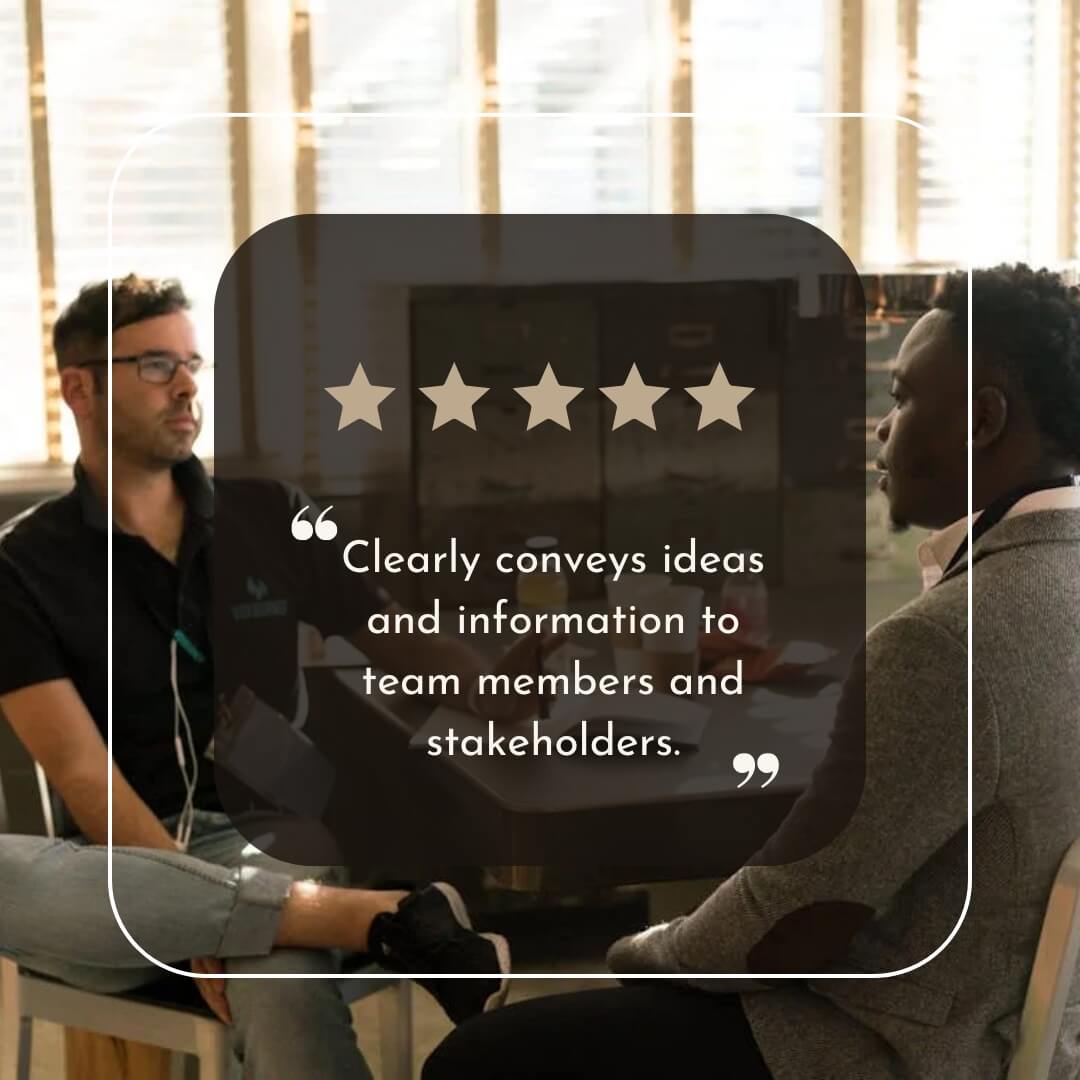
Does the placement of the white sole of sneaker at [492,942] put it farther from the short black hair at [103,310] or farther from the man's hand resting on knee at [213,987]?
the short black hair at [103,310]

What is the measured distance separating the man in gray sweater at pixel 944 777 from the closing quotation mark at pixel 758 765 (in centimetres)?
3

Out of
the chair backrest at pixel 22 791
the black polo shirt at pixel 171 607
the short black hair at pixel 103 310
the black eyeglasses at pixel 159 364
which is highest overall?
the short black hair at pixel 103 310

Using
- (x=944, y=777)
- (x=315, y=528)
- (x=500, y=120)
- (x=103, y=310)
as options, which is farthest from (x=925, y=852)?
(x=103, y=310)

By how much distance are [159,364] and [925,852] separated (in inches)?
25.5

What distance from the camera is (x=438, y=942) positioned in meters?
1.18

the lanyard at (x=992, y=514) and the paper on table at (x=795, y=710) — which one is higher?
the lanyard at (x=992, y=514)

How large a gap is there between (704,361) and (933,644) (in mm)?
262

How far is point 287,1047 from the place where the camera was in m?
1.21

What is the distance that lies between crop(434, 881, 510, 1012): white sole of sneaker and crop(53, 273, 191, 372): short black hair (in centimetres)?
45

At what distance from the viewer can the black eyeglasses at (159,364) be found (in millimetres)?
1128

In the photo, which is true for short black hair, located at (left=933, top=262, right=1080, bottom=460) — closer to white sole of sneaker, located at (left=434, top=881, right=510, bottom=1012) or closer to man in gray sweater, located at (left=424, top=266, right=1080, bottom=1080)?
man in gray sweater, located at (left=424, top=266, right=1080, bottom=1080)

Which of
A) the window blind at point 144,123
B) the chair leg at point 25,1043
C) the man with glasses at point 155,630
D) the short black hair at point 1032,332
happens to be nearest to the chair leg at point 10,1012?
the chair leg at point 25,1043

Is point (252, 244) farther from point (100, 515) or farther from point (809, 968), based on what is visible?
point (809, 968)

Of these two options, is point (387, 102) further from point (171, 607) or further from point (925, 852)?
point (925, 852)
